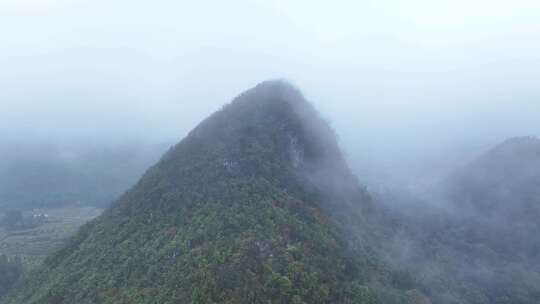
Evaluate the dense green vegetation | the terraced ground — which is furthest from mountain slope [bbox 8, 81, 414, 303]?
the terraced ground

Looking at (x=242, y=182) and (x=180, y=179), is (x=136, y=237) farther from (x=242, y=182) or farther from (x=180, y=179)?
(x=242, y=182)

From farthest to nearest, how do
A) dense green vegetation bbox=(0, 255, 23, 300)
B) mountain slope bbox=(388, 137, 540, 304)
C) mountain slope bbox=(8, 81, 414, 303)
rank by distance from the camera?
mountain slope bbox=(388, 137, 540, 304) → dense green vegetation bbox=(0, 255, 23, 300) → mountain slope bbox=(8, 81, 414, 303)

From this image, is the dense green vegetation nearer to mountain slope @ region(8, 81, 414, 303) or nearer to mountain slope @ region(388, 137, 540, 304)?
mountain slope @ region(8, 81, 414, 303)

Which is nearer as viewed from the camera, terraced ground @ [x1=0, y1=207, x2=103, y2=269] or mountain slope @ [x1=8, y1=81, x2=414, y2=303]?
mountain slope @ [x1=8, y1=81, x2=414, y2=303]

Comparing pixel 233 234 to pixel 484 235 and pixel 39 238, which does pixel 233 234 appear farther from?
pixel 39 238

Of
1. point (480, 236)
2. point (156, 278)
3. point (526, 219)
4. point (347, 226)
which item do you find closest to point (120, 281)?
point (156, 278)
